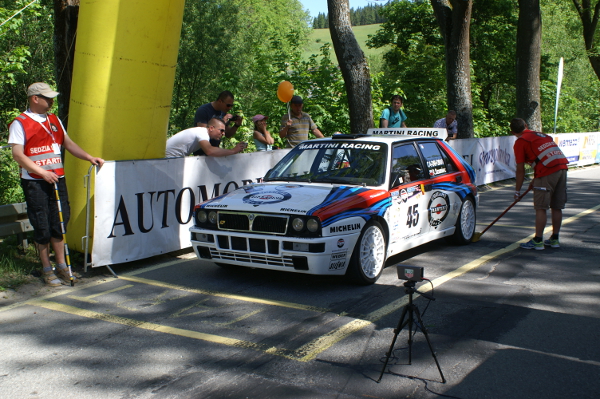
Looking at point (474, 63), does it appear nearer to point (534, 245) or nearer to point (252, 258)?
point (534, 245)

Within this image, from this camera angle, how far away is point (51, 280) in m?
6.36

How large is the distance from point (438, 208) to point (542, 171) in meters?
1.76

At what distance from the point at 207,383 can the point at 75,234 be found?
3.96 m

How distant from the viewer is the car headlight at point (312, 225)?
5.76 m

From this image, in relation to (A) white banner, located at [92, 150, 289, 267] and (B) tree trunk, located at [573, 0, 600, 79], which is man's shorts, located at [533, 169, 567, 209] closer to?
(A) white banner, located at [92, 150, 289, 267]

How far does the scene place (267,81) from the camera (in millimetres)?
21281

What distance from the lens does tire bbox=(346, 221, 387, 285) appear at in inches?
240

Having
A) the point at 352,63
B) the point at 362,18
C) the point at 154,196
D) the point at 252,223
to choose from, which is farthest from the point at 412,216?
the point at 362,18

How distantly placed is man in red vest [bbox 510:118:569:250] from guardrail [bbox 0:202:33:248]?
21.5ft

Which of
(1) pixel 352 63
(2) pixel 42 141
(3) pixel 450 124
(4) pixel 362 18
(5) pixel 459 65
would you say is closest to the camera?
(2) pixel 42 141

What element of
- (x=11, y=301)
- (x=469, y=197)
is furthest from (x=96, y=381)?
(x=469, y=197)

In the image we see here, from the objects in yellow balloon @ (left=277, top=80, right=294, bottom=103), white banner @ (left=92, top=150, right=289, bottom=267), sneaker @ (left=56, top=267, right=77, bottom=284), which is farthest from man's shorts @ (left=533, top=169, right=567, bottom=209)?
sneaker @ (left=56, top=267, right=77, bottom=284)

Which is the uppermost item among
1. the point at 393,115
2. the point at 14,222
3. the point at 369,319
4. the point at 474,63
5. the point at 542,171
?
the point at 474,63

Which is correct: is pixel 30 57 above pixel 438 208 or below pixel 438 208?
above
